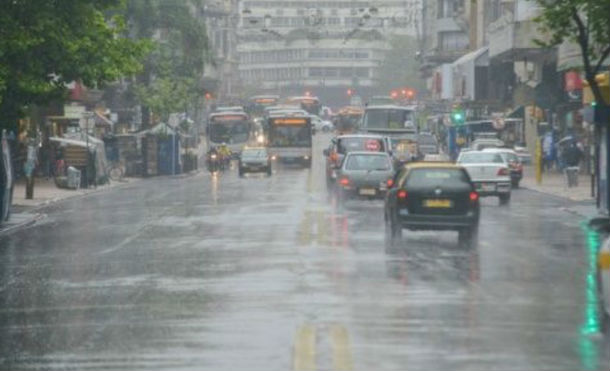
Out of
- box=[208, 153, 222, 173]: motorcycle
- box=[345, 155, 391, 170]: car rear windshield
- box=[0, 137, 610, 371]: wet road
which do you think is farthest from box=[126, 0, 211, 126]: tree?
box=[0, 137, 610, 371]: wet road

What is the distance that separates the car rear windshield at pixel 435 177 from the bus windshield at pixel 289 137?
6028 centimetres

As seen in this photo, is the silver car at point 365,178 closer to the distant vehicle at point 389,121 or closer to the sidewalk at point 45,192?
the sidewalk at point 45,192

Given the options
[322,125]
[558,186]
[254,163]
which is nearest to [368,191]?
[558,186]

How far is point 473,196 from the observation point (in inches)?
1230

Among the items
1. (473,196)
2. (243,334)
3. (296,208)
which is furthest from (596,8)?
(243,334)

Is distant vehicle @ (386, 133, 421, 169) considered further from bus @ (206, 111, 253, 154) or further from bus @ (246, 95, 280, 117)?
bus @ (246, 95, 280, 117)

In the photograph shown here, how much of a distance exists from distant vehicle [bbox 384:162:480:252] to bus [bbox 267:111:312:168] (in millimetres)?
59875

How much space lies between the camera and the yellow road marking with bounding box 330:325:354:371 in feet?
46.2

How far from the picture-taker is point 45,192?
5978cm

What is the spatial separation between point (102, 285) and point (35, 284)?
1.15 meters

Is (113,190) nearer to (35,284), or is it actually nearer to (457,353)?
(35,284)

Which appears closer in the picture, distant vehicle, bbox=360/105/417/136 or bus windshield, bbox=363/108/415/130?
distant vehicle, bbox=360/105/417/136

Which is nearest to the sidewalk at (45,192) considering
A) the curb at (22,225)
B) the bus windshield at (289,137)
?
the curb at (22,225)

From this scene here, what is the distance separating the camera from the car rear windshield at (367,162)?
47.6 metres
